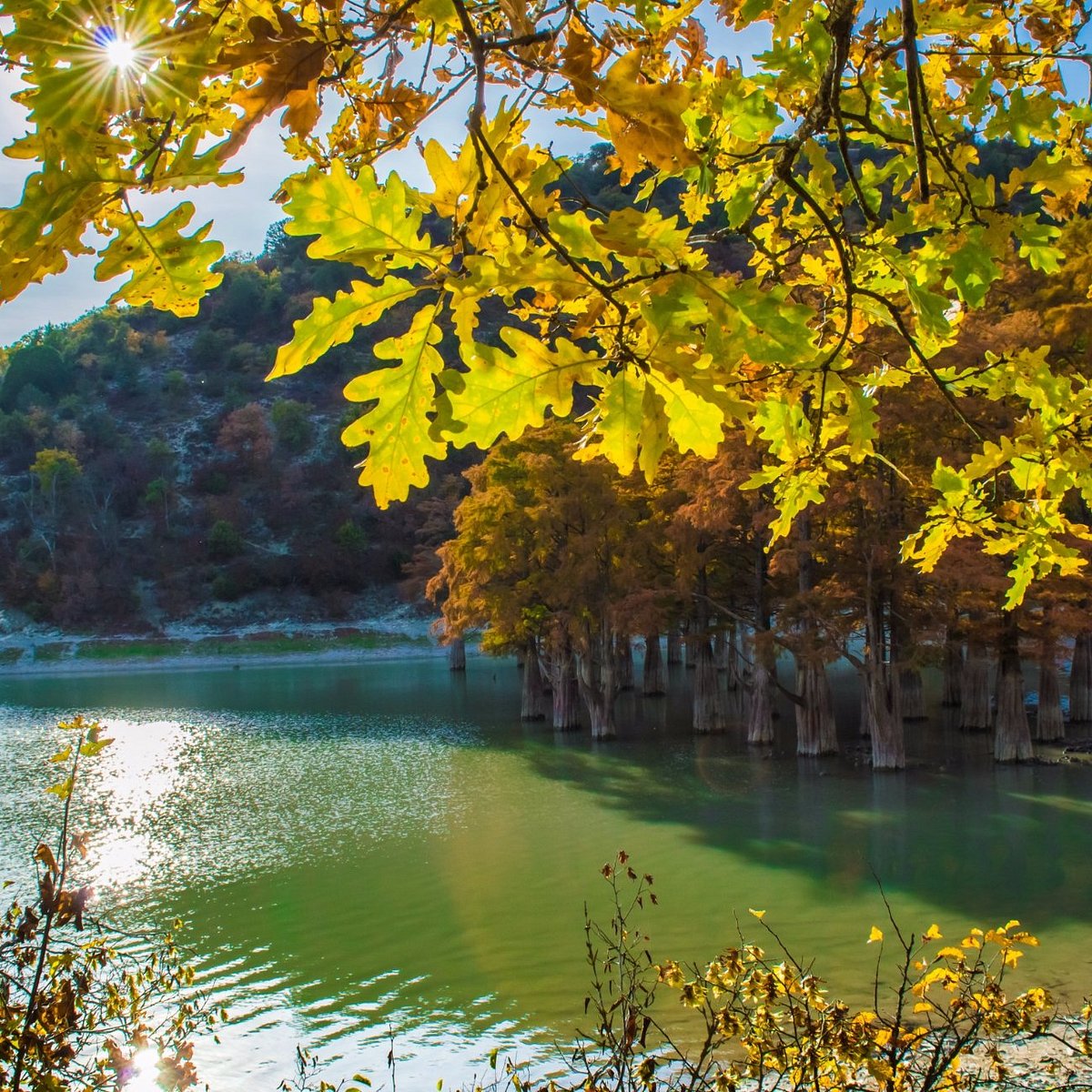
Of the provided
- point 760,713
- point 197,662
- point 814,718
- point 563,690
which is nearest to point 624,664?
point 563,690

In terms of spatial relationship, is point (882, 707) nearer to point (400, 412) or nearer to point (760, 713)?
point (760, 713)

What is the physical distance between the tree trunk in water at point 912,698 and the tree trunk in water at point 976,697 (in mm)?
1723

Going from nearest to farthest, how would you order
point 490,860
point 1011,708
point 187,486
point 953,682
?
point 490,860 < point 1011,708 < point 953,682 < point 187,486

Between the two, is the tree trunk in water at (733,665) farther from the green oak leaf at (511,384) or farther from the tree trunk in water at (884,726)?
the green oak leaf at (511,384)

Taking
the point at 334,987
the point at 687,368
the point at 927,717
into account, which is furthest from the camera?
the point at 927,717

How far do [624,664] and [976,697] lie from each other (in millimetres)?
10026

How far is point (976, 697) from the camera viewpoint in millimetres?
16938

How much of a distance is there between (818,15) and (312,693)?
83.7 feet

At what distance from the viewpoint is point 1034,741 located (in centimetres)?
1520

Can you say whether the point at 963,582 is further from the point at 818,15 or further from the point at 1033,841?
the point at 818,15

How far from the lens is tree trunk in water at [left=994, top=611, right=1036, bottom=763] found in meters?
13.5

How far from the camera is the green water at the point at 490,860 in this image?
663 centimetres

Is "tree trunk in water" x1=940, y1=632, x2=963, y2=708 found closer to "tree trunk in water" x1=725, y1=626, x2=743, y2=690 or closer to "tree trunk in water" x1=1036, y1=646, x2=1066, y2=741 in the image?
"tree trunk in water" x1=1036, y1=646, x2=1066, y2=741

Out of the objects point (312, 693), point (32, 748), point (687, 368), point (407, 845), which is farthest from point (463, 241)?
point (312, 693)
